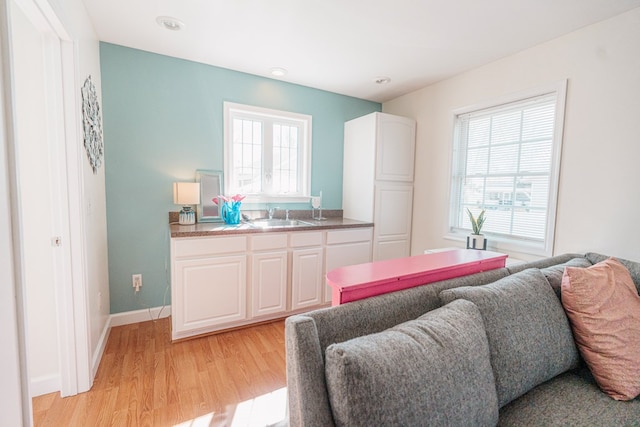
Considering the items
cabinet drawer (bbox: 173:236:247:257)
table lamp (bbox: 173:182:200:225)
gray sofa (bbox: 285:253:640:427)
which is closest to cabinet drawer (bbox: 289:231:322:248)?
cabinet drawer (bbox: 173:236:247:257)

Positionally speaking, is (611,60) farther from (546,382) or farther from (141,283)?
(141,283)

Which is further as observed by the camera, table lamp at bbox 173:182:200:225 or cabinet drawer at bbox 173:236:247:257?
table lamp at bbox 173:182:200:225

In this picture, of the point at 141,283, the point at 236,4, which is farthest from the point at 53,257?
the point at 236,4

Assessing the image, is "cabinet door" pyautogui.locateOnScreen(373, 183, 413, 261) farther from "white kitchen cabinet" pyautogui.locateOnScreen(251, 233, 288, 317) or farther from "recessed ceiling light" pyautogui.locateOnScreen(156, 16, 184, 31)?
"recessed ceiling light" pyautogui.locateOnScreen(156, 16, 184, 31)

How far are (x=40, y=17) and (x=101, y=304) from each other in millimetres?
1847

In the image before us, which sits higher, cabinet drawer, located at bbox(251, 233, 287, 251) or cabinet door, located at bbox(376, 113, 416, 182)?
cabinet door, located at bbox(376, 113, 416, 182)

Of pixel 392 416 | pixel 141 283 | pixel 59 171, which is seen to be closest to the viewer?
pixel 392 416

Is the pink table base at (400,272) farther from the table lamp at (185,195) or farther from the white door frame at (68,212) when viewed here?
the table lamp at (185,195)

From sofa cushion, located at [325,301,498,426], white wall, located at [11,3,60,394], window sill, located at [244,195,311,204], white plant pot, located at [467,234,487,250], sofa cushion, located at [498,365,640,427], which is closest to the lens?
sofa cushion, located at [325,301,498,426]

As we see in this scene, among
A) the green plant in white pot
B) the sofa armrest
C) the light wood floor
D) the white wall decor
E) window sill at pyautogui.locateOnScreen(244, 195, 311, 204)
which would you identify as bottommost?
the light wood floor

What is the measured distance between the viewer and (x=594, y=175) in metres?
2.00

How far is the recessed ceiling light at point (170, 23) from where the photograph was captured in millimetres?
2027

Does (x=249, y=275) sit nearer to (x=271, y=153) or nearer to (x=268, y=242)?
(x=268, y=242)

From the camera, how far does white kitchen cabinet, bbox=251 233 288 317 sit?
2.52 metres
